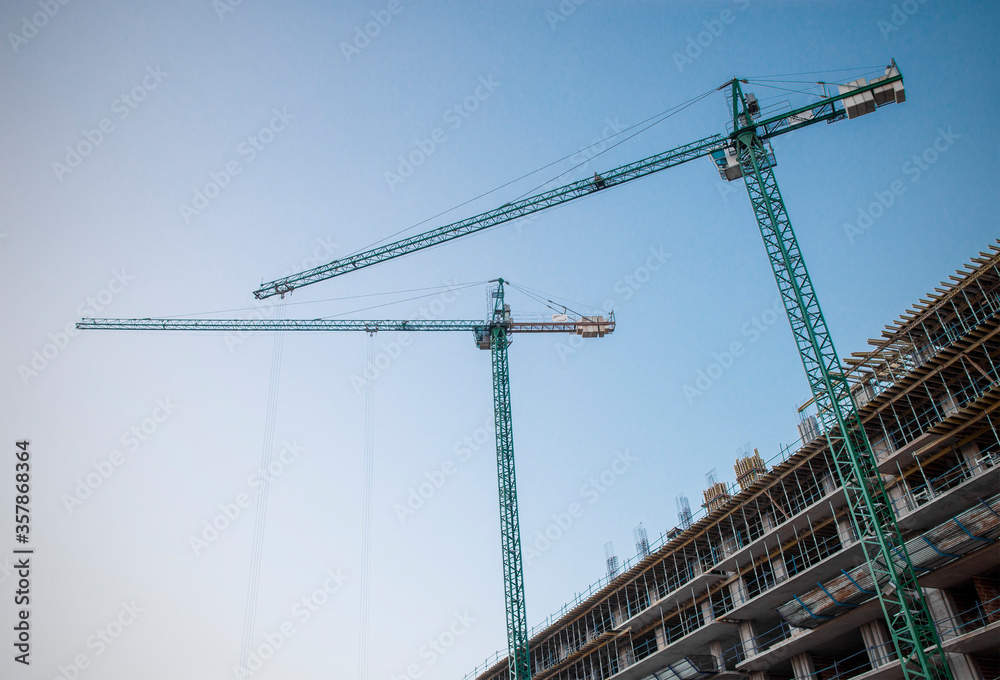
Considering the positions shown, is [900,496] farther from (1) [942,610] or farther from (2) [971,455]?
(1) [942,610]

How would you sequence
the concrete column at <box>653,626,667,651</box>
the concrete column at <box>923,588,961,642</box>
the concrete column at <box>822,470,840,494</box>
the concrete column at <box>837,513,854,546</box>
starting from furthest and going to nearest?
the concrete column at <box>653,626,667,651</box> < the concrete column at <box>822,470,840,494</box> < the concrete column at <box>837,513,854,546</box> < the concrete column at <box>923,588,961,642</box>

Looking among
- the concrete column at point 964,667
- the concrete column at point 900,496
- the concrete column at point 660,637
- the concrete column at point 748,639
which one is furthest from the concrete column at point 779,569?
the concrete column at point 964,667

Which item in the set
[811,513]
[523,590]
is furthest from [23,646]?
[811,513]

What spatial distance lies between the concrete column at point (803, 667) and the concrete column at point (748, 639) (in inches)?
78.4

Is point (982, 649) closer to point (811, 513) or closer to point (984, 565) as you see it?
point (984, 565)

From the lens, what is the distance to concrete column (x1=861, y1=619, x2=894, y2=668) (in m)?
30.2

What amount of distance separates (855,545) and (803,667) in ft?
22.6

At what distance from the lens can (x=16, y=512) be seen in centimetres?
3005

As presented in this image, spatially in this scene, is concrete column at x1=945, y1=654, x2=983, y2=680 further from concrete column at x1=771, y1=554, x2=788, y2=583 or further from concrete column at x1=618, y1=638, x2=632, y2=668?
concrete column at x1=618, y1=638, x2=632, y2=668

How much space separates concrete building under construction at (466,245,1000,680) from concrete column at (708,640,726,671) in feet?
0.32

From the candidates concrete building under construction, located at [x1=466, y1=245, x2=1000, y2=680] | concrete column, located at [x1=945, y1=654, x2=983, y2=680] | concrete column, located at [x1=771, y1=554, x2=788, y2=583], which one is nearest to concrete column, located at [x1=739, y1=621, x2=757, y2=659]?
concrete building under construction, located at [x1=466, y1=245, x2=1000, y2=680]

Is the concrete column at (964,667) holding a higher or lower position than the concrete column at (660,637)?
lower

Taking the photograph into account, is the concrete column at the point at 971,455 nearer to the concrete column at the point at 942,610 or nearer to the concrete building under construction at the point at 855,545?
the concrete building under construction at the point at 855,545

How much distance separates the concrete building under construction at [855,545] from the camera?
2730cm
